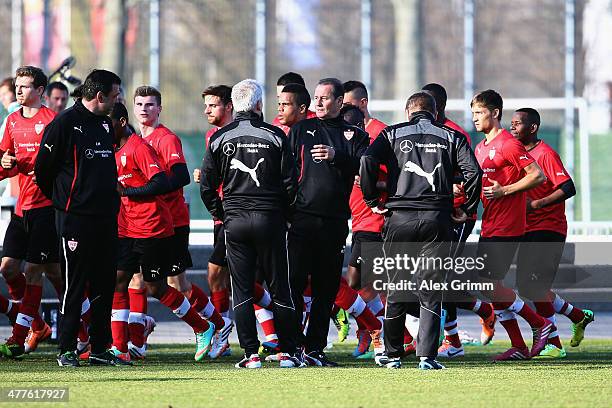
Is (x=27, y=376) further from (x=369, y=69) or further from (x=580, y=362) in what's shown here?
(x=369, y=69)

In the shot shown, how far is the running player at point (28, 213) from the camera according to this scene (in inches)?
504

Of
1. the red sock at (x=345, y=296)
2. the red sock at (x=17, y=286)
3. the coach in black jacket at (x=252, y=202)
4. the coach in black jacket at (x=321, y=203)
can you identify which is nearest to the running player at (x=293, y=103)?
the coach in black jacket at (x=321, y=203)

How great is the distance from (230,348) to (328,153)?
3.29m

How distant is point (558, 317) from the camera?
1825 centimetres

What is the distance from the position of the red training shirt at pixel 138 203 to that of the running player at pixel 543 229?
10.5 ft

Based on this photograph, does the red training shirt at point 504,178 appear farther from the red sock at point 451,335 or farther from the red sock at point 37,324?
the red sock at point 37,324

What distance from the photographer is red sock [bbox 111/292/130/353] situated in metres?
12.4

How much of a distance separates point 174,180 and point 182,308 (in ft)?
4.10

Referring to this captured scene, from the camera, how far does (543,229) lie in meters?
13.4

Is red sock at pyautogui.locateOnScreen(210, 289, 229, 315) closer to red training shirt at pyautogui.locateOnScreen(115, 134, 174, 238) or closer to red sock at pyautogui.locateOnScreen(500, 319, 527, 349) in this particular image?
red training shirt at pyautogui.locateOnScreen(115, 134, 174, 238)

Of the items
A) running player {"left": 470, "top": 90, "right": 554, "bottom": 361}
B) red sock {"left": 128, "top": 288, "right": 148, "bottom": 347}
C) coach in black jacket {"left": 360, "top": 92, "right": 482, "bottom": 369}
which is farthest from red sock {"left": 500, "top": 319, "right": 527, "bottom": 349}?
red sock {"left": 128, "top": 288, "right": 148, "bottom": 347}

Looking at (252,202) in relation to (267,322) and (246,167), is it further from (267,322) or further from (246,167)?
(267,322)

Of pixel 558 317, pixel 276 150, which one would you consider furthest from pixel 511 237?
pixel 558 317

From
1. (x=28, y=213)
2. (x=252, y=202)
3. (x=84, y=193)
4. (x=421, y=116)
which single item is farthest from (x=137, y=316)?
(x=421, y=116)
